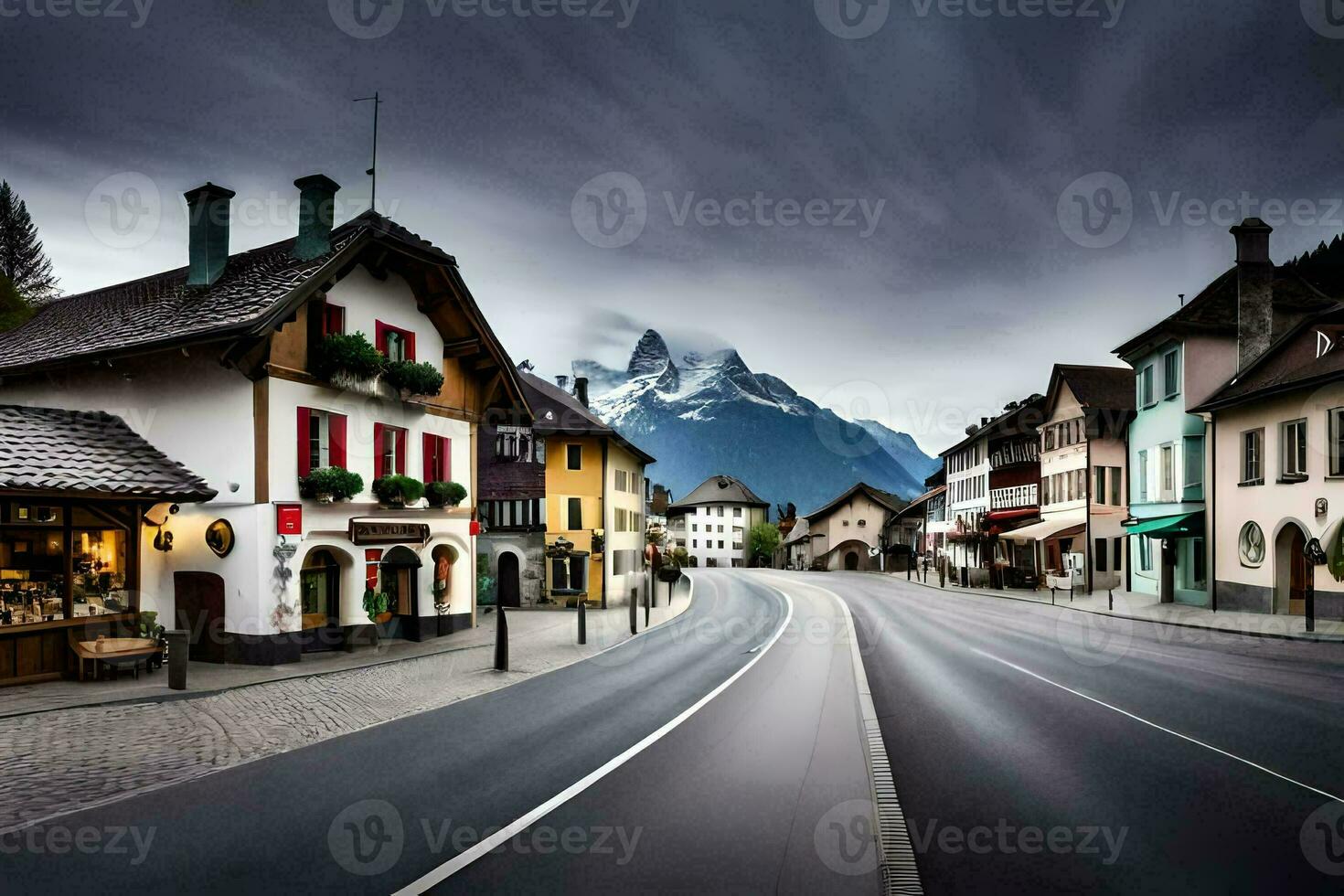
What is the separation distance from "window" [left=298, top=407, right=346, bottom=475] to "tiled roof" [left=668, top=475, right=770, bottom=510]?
106 meters

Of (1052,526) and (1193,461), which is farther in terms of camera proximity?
(1052,526)

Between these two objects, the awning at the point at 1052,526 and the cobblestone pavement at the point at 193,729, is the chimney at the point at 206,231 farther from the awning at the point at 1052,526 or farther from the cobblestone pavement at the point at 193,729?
the awning at the point at 1052,526

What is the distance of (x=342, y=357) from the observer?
19.1m

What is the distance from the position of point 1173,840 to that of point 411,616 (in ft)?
65.3

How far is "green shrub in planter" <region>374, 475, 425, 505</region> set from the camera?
2077cm

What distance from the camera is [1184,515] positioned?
1270 inches

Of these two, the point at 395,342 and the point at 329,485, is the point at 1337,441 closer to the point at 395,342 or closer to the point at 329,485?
the point at 395,342

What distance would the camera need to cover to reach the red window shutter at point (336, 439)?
19.7 metres

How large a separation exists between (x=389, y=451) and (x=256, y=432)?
431 centimetres

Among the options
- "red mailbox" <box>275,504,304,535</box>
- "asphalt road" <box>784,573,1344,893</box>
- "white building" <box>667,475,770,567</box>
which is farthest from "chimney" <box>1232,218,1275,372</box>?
"white building" <box>667,475,770,567</box>

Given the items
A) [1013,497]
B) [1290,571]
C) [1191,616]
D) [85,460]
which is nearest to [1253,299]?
[1290,571]

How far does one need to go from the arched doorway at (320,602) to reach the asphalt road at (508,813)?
8.43 metres

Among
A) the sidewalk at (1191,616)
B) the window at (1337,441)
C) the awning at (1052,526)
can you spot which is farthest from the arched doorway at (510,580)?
the window at (1337,441)

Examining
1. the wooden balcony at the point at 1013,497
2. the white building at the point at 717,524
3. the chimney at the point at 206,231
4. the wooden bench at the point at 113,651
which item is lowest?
the white building at the point at 717,524
